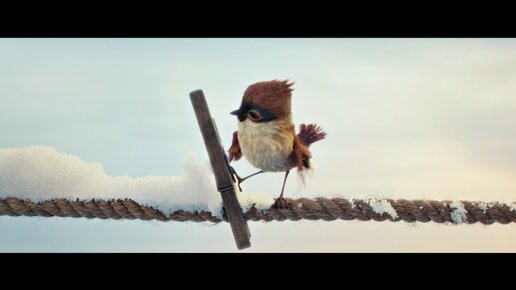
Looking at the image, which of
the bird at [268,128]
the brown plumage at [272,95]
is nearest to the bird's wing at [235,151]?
the bird at [268,128]

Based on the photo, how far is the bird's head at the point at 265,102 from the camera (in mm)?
1826

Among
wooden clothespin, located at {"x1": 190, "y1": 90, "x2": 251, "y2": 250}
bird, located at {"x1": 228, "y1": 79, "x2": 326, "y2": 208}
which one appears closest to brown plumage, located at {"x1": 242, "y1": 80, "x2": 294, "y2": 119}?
bird, located at {"x1": 228, "y1": 79, "x2": 326, "y2": 208}

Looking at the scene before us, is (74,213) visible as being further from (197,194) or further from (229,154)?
(229,154)

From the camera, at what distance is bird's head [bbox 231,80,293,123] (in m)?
1.83

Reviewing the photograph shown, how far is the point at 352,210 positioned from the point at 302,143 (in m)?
0.27

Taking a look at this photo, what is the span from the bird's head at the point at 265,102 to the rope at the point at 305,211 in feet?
0.94

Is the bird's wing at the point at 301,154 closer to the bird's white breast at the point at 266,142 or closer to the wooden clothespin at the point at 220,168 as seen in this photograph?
the bird's white breast at the point at 266,142

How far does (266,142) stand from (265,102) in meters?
0.12

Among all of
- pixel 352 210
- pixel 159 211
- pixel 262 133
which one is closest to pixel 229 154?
pixel 262 133

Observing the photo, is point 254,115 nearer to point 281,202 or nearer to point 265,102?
point 265,102

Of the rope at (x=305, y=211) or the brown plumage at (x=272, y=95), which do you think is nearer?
the brown plumage at (x=272, y=95)

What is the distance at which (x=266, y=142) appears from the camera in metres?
1.84

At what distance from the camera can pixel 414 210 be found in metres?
2.00

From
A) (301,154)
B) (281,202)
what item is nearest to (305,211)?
(281,202)
